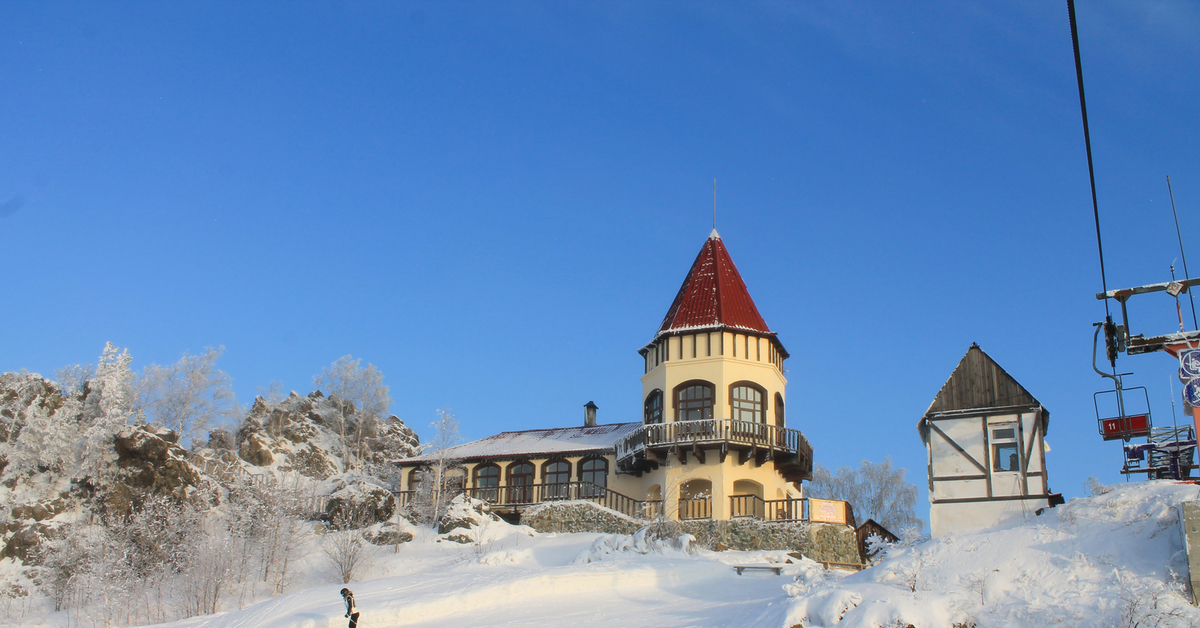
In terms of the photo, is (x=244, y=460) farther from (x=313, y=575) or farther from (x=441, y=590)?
(x=441, y=590)

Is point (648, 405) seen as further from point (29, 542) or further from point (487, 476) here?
point (29, 542)

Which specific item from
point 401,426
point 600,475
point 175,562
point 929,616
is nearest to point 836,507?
point 600,475

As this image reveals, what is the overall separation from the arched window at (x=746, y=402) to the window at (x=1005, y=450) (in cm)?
1283

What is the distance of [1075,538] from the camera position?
18.4 m

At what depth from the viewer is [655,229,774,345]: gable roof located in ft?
131

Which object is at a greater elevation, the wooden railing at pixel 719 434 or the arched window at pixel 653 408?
the arched window at pixel 653 408

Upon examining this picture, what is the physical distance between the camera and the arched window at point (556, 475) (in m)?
41.3

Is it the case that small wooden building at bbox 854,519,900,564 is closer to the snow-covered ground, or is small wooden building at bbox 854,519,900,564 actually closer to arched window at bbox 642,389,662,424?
the snow-covered ground

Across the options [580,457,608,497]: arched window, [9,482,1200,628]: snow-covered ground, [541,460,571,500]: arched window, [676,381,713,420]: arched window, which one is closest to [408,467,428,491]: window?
[541,460,571,500]: arched window

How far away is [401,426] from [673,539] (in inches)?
1563

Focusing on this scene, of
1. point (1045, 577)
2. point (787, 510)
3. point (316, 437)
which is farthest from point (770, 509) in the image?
point (316, 437)

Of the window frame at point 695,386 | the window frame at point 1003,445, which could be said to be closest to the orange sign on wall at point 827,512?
the window frame at point 695,386

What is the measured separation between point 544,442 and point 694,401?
846 centimetres

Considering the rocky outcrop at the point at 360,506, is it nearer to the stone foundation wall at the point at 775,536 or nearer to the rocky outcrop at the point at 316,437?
the stone foundation wall at the point at 775,536
